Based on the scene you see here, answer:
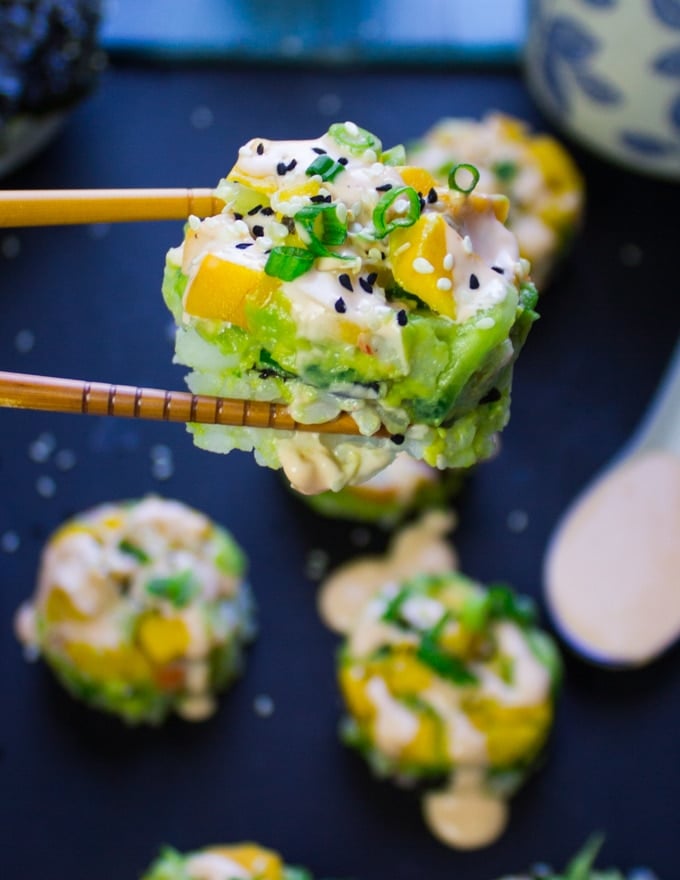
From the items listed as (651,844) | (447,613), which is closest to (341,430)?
(447,613)

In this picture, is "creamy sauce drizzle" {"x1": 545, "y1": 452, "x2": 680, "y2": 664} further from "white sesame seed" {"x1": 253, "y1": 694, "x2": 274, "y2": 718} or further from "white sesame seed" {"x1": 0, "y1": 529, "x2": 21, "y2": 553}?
"white sesame seed" {"x1": 0, "y1": 529, "x2": 21, "y2": 553}

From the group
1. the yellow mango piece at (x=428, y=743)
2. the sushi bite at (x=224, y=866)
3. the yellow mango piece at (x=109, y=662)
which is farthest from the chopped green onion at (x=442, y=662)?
the yellow mango piece at (x=109, y=662)

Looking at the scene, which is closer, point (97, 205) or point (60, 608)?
point (97, 205)

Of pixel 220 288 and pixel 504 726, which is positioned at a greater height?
pixel 220 288

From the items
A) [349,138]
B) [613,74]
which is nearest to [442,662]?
[349,138]

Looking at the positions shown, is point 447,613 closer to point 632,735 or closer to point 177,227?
point 632,735

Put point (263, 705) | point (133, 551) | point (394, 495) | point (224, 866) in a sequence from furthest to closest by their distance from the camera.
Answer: point (394, 495) < point (263, 705) < point (133, 551) < point (224, 866)

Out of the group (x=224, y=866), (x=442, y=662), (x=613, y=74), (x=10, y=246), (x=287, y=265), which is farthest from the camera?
(x=10, y=246)

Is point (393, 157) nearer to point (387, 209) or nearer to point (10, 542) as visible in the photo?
point (387, 209)
